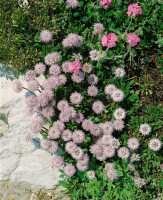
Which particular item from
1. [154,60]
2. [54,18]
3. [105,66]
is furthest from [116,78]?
[54,18]

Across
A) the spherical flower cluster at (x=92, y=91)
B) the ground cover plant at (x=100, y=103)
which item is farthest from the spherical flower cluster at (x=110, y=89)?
the spherical flower cluster at (x=92, y=91)

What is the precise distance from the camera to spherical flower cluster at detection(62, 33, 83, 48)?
4449 millimetres

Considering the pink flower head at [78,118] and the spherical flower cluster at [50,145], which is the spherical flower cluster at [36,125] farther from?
the pink flower head at [78,118]

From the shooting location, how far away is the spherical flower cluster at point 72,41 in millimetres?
4449

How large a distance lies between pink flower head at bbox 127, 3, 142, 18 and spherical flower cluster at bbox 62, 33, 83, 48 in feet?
2.18

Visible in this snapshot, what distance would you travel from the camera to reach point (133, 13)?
4664 millimetres

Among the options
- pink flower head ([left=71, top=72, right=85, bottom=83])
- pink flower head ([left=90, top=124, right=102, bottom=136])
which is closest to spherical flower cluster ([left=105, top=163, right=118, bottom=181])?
pink flower head ([left=90, top=124, right=102, bottom=136])

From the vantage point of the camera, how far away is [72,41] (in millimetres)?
4445

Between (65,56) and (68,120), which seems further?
(65,56)

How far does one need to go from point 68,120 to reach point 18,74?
85 cm

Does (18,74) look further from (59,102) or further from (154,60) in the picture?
(154,60)

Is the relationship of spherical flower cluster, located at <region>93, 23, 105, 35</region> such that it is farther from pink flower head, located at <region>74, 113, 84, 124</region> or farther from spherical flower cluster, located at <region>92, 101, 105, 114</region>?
pink flower head, located at <region>74, 113, 84, 124</region>

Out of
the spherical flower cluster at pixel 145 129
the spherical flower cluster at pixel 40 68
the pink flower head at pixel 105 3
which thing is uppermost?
the pink flower head at pixel 105 3

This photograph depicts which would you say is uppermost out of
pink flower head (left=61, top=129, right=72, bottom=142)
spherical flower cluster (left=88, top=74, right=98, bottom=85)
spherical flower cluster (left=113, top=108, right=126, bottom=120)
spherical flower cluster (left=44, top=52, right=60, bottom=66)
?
spherical flower cluster (left=44, top=52, right=60, bottom=66)
